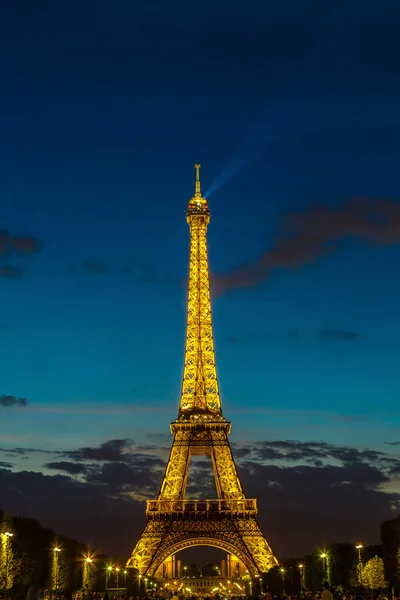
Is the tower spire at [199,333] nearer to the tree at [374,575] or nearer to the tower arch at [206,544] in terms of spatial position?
the tower arch at [206,544]

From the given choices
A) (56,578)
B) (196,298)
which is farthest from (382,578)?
(196,298)

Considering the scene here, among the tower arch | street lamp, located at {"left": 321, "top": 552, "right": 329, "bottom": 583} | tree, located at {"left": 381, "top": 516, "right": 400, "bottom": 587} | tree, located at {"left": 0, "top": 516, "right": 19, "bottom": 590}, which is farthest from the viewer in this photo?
the tower arch

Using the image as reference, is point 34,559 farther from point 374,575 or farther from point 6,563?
point 374,575

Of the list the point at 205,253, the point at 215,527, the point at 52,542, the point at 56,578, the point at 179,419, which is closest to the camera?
the point at 56,578

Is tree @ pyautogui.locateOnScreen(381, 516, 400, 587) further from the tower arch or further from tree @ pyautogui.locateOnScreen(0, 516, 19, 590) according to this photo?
tree @ pyautogui.locateOnScreen(0, 516, 19, 590)

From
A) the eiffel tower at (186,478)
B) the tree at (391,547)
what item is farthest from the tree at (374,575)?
the eiffel tower at (186,478)

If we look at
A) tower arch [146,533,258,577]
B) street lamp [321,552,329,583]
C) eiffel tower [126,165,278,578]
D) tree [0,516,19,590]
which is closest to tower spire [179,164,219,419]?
eiffel tower [126,165,278,578]

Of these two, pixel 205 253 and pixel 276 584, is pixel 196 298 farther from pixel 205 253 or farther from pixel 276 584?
pixel 276 584
